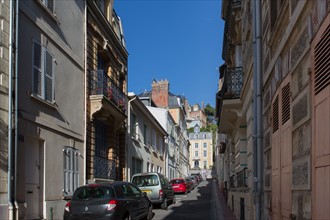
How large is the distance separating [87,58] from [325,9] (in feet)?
44.0

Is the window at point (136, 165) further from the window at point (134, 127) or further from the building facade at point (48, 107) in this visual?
the building facade at point (48, 107)

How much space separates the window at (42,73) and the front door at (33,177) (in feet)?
4.68

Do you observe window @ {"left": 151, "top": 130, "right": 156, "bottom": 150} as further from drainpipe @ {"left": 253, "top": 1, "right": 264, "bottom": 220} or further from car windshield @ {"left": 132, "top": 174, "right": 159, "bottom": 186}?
drainpipe @ {"left": 253, "top": 1, "right": 264, "bottom": 220}

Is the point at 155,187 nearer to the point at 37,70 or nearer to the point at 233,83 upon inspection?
the point at 233,83

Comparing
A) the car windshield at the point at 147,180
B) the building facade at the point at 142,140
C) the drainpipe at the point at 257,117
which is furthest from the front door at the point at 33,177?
the building facade at the point at 142,140

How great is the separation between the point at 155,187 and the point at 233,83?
762 cm

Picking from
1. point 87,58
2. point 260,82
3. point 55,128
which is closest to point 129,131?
point 87,58

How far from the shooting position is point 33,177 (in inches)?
463

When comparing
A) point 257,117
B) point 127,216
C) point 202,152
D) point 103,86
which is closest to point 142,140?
point 103,86

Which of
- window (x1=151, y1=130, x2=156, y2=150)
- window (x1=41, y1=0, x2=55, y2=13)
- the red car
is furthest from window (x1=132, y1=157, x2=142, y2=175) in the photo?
window (x1=41, y1=0, x2=55, y2=13)

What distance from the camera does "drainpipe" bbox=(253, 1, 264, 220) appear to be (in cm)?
787

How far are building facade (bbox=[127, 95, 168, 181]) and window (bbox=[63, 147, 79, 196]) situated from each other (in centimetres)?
791

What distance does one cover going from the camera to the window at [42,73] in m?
12.0

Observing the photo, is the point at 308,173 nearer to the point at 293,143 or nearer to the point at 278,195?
the point at 293,143
